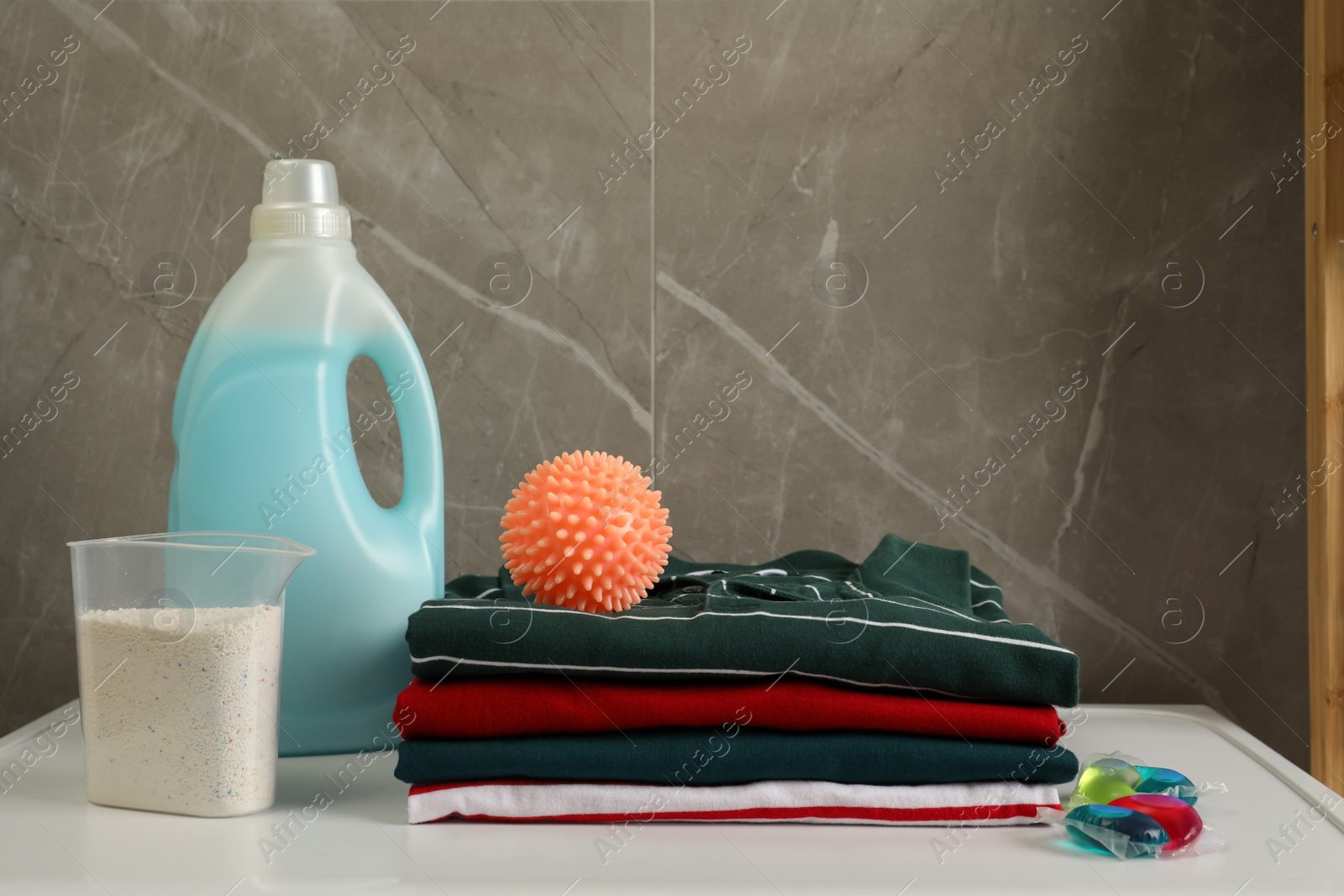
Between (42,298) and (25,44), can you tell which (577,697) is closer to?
(42,298)

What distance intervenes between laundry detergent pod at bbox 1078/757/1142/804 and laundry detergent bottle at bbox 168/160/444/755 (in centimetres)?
39

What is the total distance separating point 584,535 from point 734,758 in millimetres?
143

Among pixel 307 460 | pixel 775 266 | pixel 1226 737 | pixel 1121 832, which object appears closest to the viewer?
pixel 1121 832

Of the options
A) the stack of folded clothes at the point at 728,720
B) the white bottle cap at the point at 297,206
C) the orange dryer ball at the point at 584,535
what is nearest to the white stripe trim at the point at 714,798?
the stack of folded clothes at the point at 728,720

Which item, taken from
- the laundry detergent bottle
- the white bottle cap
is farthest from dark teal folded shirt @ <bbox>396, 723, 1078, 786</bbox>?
the white bottle cap

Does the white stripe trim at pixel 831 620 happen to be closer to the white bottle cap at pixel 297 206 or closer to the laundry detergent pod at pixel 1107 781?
the laundry detergent pod at pixel 1107 781

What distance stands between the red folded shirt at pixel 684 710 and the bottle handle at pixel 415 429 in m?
0.15

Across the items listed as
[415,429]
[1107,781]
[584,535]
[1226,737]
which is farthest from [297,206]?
[1226,737]

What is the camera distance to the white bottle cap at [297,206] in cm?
66

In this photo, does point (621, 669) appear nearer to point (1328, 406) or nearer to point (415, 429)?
point (415, 429)

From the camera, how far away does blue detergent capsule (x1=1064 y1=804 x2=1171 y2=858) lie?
1.64ft

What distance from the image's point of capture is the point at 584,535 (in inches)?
23.4

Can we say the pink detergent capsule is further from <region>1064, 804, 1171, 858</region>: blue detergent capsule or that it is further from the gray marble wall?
the gray marble wall

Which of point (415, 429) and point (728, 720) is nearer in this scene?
point (728, 720)
